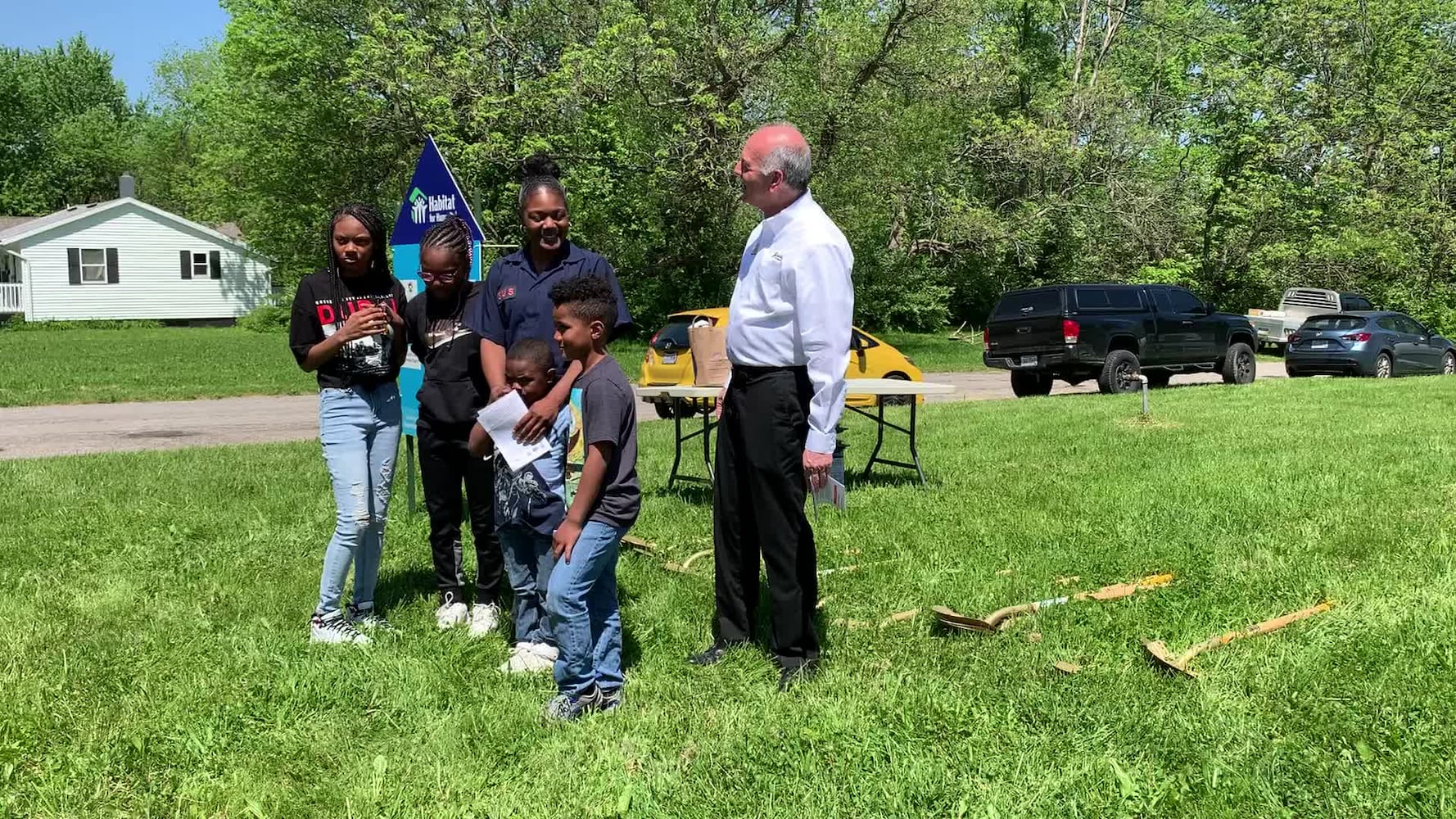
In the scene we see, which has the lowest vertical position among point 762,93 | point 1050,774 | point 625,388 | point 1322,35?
point 1050,774

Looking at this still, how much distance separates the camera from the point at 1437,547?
5.42m

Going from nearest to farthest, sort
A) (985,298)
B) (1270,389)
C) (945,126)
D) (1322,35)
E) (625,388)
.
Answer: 1. (625,388)
2. (1270,389)
3. (945,126)
4. (1322,35)
5. (985,298)

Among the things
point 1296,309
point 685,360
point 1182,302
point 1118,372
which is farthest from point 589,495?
point 1296,309

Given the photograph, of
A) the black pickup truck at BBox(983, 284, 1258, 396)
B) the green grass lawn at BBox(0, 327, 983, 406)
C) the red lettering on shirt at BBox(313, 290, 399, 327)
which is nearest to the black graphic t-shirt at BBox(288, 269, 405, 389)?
the red lettering on shirt at BBox(313, 290, 399, 327)

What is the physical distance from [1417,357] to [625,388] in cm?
2249

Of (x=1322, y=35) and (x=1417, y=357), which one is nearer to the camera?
(x=1417, y=357)

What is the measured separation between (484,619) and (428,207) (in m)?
2.67

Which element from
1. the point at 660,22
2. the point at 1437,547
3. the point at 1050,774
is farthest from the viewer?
the point at 660,22

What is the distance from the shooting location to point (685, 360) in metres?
14.0

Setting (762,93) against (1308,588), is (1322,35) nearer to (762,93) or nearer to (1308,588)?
(762,93)

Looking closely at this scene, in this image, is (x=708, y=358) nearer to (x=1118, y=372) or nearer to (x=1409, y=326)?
(x=1118, y=372)

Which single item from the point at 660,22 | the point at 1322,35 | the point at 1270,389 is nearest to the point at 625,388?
the point at 1270,389

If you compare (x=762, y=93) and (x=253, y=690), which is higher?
(x=762, y=93)

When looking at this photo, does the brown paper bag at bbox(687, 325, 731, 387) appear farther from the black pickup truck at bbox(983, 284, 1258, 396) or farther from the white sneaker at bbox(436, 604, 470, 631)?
the black pickup truck at bbox(983, 284, 1258, 396)
